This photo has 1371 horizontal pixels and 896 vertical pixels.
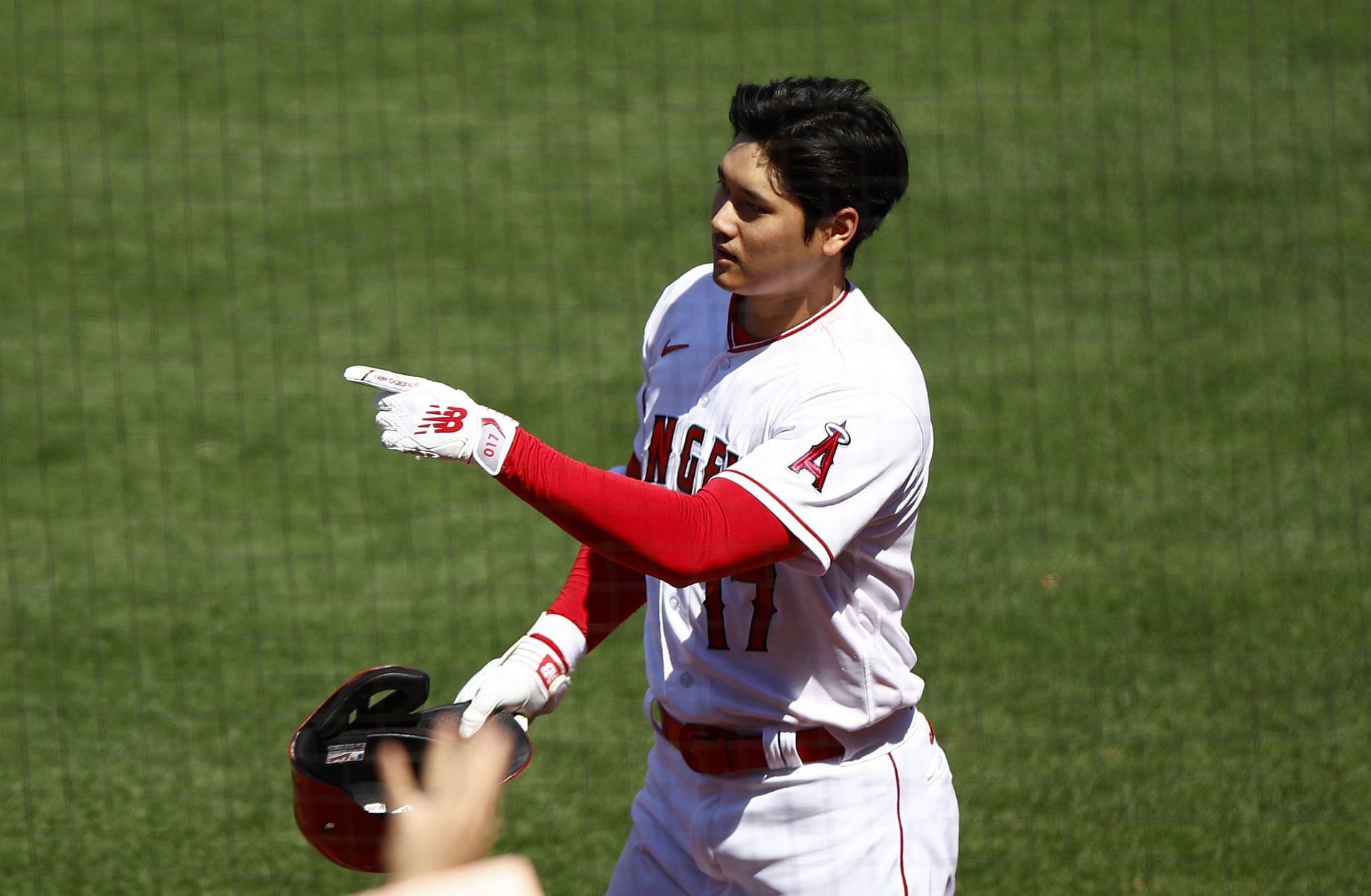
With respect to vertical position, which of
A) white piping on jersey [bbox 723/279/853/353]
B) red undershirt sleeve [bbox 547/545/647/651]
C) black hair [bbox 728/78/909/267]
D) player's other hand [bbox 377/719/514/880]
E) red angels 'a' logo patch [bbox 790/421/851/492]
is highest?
black hair [bbox 728/78/909/267]

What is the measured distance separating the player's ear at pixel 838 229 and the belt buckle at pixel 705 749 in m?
→ 0.98

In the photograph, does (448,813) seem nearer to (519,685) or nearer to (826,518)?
(826,518)

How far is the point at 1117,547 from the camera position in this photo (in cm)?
673

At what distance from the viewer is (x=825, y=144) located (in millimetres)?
2883

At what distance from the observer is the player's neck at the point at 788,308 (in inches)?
119

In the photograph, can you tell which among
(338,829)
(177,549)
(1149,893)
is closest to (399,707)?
(338,829)

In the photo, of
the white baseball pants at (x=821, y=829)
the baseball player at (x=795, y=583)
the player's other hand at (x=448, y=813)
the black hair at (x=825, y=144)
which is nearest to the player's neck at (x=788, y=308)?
the baseball player at (x=795, y=583)

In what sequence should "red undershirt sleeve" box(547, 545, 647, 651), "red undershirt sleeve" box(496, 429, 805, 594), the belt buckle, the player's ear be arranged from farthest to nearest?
"red undershirt sleeve" box(547, 545, 647, 651)
the belt buckle
the player's ear
"red undershirt sleeve" box(496, 429, 805, 594)

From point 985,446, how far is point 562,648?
467 cm

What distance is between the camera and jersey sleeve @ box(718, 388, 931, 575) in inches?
104

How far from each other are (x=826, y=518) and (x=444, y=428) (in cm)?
69

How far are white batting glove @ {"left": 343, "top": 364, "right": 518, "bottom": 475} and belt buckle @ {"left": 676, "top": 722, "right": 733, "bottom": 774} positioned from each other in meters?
0.75

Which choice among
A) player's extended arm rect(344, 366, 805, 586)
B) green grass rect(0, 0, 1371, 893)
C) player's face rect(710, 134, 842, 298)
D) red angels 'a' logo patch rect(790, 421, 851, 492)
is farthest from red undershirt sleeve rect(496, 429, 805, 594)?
green grass rect(0, 0, 1371, 893)

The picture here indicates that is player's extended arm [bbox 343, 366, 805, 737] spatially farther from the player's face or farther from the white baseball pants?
the white baseball pants
